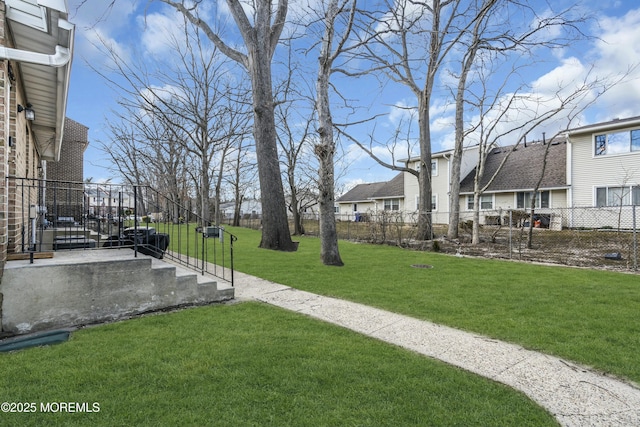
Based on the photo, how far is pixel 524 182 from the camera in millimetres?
20406

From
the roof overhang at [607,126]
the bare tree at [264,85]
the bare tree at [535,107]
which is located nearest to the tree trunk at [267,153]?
the bare tree at [264,85]

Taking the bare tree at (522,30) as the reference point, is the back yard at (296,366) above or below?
below

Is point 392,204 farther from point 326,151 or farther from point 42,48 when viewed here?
point 42,48

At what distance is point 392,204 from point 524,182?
35.9ft

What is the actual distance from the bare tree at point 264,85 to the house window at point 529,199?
16.2 metres

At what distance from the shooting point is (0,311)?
3596 millimetres

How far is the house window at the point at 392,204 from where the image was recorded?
28859 millimetres

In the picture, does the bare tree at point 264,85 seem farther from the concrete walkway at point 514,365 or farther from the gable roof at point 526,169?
the gable roof at point 526,169

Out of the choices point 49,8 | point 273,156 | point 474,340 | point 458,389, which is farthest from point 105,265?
point 273,156

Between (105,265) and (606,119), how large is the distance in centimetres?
2261

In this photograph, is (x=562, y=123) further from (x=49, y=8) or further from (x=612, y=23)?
(x=49, y=8)

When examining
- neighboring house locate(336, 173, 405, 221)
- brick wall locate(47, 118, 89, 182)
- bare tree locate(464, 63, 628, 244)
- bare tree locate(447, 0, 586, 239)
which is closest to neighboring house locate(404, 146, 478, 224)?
neighboring house locate(336, 173, 405, 221)

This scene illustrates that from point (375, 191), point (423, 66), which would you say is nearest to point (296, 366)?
point (423, 66)

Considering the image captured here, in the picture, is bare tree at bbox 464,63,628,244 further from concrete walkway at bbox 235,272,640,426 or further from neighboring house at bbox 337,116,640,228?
concrete walkway at bbox 235,272,640,426
